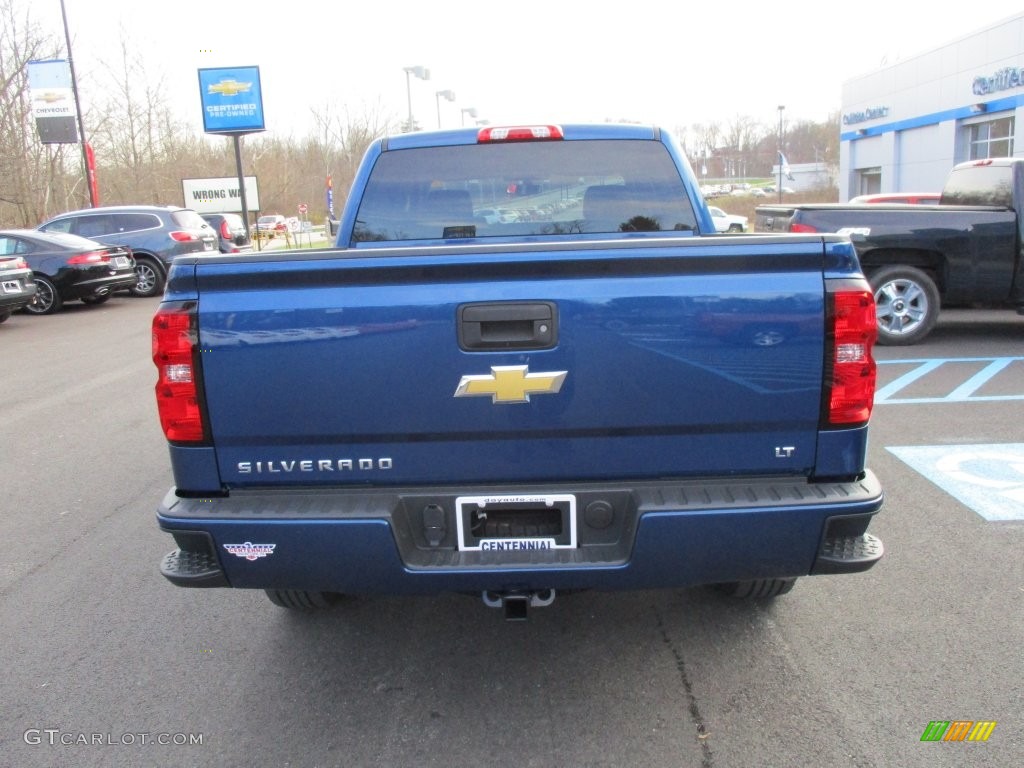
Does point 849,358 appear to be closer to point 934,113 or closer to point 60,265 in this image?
point 60,265

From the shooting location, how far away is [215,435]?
255 centimetres

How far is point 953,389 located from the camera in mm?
7289

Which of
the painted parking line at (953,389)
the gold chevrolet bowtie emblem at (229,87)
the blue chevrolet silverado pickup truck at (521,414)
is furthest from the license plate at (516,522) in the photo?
the gold chevrolet bowtie emblem at (229,87)

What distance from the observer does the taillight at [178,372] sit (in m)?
2.47

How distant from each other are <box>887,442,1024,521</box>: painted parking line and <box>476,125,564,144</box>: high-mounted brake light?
305 centimetres

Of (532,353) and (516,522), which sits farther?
(516,522)

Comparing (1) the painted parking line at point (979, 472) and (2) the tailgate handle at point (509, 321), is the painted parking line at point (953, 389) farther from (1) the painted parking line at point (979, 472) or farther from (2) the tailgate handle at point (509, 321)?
(2) the tailgate handle at point (509, 321)

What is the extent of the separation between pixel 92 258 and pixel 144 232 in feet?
8.51

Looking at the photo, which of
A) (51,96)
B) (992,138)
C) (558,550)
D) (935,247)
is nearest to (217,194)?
(51,96)

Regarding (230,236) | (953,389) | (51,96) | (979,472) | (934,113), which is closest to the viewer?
(979,472)

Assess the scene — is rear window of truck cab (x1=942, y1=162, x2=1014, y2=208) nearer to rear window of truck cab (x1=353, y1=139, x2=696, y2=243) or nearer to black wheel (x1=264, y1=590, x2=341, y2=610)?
rear window of truck cab (x1=353, y1=139, x2=696, y2=243)

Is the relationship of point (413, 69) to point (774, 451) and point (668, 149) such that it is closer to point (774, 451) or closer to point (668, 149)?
point (668, 149)

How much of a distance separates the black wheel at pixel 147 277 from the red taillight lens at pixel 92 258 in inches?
78.5

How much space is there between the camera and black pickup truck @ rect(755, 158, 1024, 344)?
28.5ft
